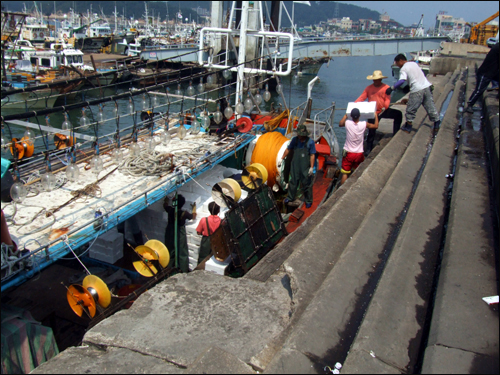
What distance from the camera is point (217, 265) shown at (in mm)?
5914

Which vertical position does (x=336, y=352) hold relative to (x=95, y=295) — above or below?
above

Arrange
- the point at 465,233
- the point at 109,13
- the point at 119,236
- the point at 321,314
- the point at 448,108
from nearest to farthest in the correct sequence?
the point at 321,314 → the point at 465,233 → the point at 119,236 → the point at 448,108 → the point at 109,13

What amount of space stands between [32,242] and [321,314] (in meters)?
3.93

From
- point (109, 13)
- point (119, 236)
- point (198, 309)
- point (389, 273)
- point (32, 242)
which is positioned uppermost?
point (109, 13)

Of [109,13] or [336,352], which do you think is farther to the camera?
[109,13]

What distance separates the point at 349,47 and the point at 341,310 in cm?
4249

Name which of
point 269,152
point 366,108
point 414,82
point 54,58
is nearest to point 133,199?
point 269,152

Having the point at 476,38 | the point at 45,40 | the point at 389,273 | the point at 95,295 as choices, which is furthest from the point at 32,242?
the point at 45,40

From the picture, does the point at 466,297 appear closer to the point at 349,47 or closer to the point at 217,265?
the point at 217,265

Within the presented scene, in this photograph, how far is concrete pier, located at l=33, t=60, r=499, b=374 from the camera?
2.30m

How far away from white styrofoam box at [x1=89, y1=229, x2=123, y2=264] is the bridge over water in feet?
112

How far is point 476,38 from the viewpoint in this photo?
1693 inches

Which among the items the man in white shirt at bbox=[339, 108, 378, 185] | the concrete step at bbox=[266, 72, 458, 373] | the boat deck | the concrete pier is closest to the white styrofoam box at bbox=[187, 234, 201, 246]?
the boat deck

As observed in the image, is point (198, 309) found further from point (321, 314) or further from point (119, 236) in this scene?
point (119, 236)
